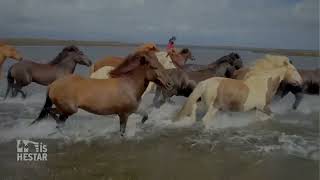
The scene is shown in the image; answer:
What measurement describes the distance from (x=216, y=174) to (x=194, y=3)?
708 millimetres

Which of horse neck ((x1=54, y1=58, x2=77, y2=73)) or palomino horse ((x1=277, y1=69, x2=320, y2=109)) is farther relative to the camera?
palomino horse ((x1=277, y1=69, x2=320, y2=109))

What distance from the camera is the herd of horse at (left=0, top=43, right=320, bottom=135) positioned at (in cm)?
193

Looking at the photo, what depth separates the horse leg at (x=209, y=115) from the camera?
6.59 ft

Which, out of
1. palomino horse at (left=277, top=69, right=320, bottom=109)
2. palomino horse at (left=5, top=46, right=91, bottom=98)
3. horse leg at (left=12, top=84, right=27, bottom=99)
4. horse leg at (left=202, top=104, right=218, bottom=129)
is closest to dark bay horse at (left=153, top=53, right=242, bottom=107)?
horse leg at (left=202, top=104, right=218, bottom=129)

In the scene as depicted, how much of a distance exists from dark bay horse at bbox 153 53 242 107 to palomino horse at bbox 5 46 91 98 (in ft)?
1.09

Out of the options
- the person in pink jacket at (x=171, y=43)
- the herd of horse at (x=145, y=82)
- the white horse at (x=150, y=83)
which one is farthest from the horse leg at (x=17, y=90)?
the person in pink jacket at (x=171, y=43)

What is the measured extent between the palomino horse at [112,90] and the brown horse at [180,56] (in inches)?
3.0

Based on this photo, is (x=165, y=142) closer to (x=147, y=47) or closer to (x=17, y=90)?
(x=147, y=47)

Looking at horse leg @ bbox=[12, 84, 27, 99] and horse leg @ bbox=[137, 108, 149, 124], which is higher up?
horse leg @ bbox=[12, 84, 27, 99]

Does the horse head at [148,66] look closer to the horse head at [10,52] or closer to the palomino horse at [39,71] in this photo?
the palomino horse at [39,71]

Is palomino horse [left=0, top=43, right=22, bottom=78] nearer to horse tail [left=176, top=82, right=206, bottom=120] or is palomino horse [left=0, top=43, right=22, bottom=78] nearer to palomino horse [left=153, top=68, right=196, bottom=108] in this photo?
palomino horse [left=153, top=68, right=196, bottom=108]

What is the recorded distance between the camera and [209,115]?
6.59 feet

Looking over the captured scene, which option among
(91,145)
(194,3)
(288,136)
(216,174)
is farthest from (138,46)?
(288,136)

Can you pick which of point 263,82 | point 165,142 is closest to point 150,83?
point 165,142
